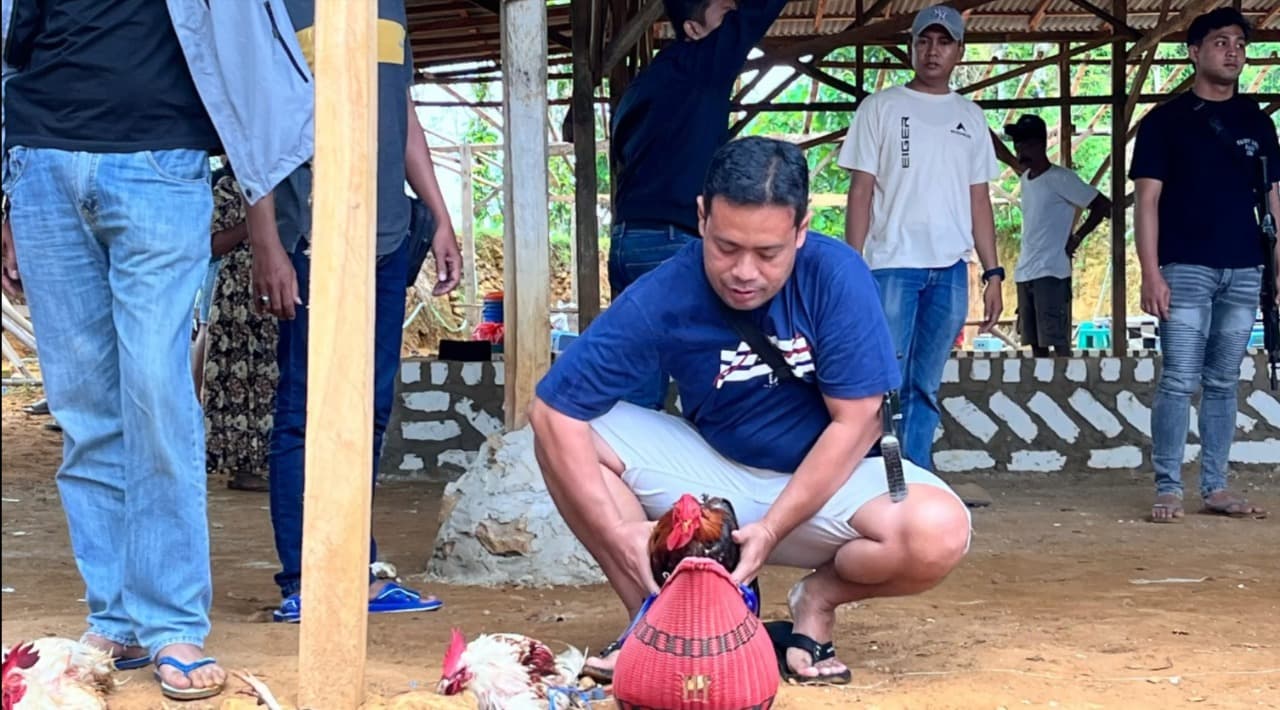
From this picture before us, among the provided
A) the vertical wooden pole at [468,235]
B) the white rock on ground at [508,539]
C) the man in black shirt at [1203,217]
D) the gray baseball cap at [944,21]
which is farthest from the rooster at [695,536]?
the vertical wooden pole at [468,235]

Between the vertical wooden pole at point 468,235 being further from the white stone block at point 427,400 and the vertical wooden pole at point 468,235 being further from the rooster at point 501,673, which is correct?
the rooster at point 501,673

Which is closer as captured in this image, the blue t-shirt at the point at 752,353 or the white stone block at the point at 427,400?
the blue t-shirt at the point at 752,353

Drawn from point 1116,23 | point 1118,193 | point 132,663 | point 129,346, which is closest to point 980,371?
point 1118,193

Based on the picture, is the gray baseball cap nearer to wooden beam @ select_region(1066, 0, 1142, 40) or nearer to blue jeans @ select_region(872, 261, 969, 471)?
blue jeans @ select_region(872, 261, 969, 471)

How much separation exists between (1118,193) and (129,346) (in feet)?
29.1

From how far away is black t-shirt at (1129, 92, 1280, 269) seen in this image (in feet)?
18.3

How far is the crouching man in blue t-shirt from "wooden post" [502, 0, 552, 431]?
1612 mm

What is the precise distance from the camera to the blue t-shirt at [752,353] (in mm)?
2885

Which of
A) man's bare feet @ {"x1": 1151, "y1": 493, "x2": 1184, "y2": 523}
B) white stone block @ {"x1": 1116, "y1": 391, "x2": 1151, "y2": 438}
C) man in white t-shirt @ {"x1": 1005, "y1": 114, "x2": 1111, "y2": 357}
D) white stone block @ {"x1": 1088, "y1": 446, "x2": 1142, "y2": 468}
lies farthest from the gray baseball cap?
man in white t-shirt @ {"x1": 1005, "y1": 114, "x2": 1111, "y2": 357}

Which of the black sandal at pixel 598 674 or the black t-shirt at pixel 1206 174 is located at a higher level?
the black t-shirt at pixel 1206 174

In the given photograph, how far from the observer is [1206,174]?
563 cm

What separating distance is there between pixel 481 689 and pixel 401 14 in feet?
6.17

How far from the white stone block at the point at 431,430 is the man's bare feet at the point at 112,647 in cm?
467

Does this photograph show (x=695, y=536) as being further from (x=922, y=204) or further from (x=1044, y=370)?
(x=1044, y=370)
